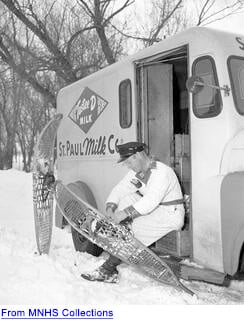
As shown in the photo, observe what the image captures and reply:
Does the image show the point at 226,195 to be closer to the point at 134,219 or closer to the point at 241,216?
the point at 241,216

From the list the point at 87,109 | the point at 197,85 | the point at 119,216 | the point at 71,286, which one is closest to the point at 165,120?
the point at 87,109

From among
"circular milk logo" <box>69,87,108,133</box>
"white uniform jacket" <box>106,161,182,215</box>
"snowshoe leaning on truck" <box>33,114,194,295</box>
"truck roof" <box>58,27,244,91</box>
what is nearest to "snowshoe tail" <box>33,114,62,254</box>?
"snowshoe leaning on truck" <box>33,114,194,295</box>

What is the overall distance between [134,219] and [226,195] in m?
1.14

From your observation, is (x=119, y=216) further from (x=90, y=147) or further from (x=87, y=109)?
(x=87, y=109)

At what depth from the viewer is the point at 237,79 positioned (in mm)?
4578

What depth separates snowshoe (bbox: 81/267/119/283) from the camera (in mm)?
4617

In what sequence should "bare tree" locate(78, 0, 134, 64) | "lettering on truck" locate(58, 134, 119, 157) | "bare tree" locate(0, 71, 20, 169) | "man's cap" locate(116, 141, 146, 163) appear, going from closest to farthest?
"man's cap" locate(116, 141, 146, 163), "lettering on truck" locate(58, 134, 119, 157), "bare tree" locate(78, 0, 134, 64), "bare tree" locate(0, 71, 20, 169)

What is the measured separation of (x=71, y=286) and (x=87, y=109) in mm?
3178

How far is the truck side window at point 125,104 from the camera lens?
5.73 m

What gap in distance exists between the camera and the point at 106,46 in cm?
1772

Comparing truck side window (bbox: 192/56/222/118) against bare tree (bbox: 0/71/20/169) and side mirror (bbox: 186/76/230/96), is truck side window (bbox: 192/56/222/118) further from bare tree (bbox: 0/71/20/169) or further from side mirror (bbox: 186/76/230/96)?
bare tree (bbox: 0/71/20/169)

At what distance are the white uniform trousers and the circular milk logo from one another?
1960mm

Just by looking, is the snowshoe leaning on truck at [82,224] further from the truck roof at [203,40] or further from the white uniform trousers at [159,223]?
the truck roof at [203,40]

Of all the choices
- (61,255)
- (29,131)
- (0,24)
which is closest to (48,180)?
(61,255)
